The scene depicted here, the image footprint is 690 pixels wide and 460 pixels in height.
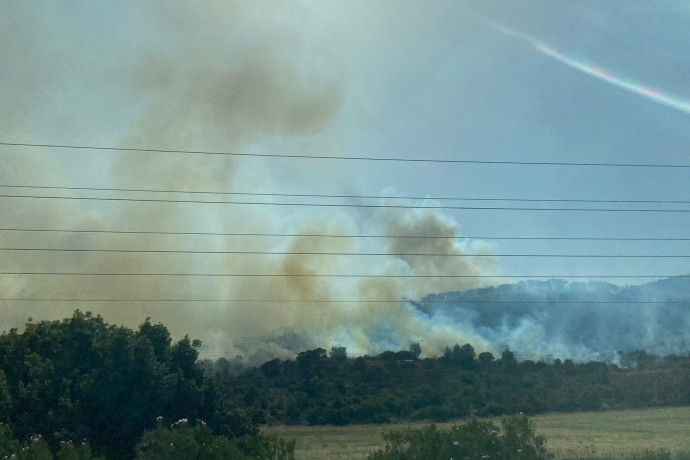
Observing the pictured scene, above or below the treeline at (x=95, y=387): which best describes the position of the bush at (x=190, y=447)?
below

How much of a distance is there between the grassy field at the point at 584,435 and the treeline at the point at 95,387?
26.6 feet

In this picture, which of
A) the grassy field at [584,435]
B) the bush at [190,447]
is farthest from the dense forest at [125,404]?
the grassy field at [584,435]

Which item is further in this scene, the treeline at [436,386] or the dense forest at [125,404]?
the treeline at [436,386]

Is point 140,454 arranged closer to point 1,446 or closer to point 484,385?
point 1,446

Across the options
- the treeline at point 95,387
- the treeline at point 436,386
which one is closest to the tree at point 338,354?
the treeline at point 436,386

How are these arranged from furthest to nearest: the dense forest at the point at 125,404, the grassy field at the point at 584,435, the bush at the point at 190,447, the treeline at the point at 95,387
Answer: the grassy field at the point at 584,435
the treeline at the point at 95,387
the dense forest at the point at 125,404
the bush at the point at 190,447

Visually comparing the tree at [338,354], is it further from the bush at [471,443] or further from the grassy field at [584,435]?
the bush at [471,443]

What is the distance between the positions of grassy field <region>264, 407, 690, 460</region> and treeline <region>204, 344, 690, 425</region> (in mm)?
4431

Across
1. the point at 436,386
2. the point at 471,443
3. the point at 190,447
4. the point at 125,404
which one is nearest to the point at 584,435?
the point at 471,443

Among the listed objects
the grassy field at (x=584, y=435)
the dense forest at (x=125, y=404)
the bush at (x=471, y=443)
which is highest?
the dense forest at (x=125, y=404)

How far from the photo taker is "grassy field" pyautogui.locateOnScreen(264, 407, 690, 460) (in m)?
36.6

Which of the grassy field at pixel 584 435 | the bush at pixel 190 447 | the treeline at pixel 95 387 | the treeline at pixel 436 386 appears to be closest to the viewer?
the bush at pixel 190 447

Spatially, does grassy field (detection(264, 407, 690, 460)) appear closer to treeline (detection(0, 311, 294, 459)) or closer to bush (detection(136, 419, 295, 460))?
treeline (detection(0, 311, 294, 459))

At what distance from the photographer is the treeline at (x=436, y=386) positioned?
70250 mm
